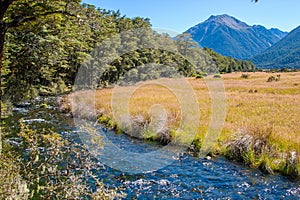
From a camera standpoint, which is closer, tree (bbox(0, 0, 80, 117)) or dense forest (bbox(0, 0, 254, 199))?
tree (bbox(0, 0, 80, 117))

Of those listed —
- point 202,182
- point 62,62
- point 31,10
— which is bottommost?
point 202,182

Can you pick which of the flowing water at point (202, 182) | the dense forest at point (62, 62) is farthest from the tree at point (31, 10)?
the flowing water at point (202, 182)

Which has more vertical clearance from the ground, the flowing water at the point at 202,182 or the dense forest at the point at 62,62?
the dense forest at the point at 62,62

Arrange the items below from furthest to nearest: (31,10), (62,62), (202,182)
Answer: (62,62) → (202,182) → (31,10)

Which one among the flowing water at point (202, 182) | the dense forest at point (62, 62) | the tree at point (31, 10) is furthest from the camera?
the flowing water at point (202, 182)

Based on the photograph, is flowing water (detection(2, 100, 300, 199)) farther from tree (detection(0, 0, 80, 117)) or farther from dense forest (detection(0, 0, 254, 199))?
tree (detection(0, 0, 80, 117))

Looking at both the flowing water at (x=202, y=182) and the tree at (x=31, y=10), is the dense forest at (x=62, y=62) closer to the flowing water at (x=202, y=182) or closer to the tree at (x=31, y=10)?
the tree at (x=31, y=10)

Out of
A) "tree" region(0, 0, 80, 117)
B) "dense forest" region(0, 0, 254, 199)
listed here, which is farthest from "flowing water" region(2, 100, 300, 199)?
"tree" region(0, 0, 80, 117)

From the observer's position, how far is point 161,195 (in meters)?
9.45

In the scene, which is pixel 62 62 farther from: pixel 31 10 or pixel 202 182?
pixel 31 10

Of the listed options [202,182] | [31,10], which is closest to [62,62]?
[202,182]

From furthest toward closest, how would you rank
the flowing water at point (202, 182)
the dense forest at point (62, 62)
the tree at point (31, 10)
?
the flowing water at point (202, 182) → the dense forest at point (62, 62) → the tree at point (31, 10)

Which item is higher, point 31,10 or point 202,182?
point 31,10

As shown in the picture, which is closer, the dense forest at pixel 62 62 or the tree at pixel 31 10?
the tree at pixel 31 10
